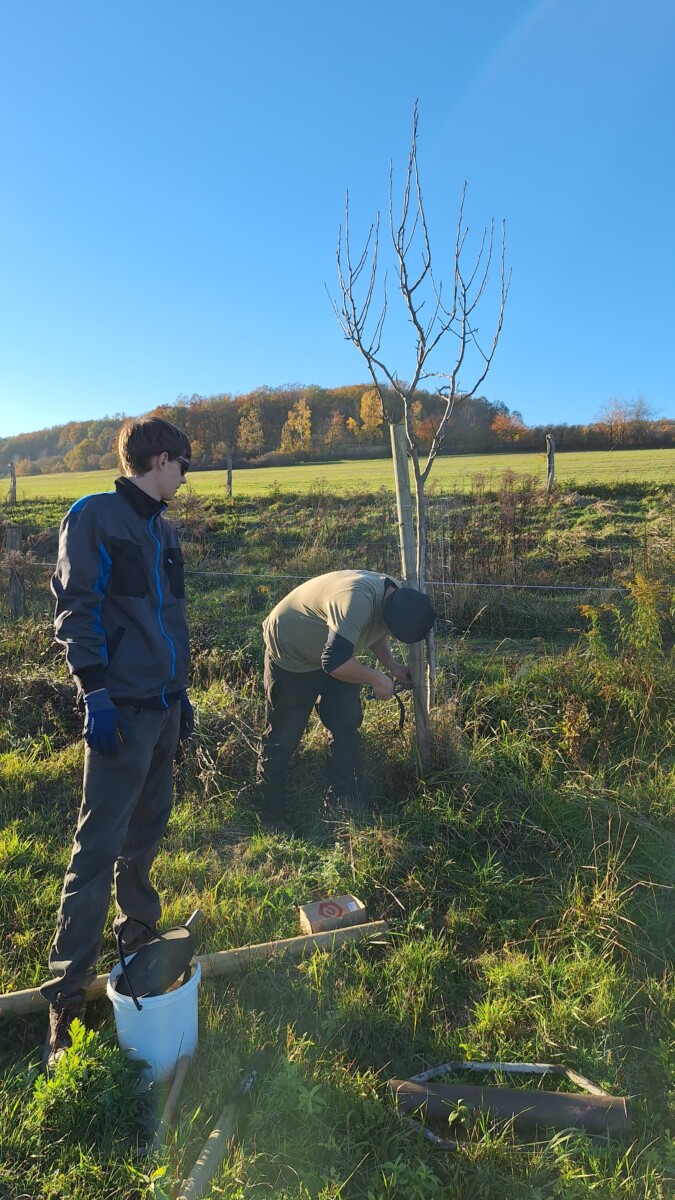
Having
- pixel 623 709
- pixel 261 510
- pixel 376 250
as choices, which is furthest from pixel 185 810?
pixel 261 510

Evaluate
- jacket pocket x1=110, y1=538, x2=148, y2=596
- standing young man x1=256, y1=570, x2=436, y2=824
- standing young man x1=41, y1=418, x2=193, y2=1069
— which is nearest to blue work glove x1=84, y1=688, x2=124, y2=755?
standing young man x1=41, y1=418, x2=193, y2=1069

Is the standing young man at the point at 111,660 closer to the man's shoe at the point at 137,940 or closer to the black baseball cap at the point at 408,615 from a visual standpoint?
the man's shoe at the point at 137,940

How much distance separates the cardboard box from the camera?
312 cm

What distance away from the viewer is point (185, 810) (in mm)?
4191

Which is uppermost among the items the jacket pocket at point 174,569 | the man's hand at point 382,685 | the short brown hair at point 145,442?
the short brown hair at point 145,442

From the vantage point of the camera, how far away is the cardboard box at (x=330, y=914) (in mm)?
3121

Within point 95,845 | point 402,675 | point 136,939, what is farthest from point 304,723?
point 95,845

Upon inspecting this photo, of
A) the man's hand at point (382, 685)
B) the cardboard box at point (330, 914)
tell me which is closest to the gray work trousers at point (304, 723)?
the man's hand at point (382, 685)

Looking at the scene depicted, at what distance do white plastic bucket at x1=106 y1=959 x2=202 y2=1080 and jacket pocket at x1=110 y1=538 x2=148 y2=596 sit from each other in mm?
1321

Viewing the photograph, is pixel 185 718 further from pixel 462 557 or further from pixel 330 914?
pixel 462 557

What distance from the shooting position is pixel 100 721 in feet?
7.75

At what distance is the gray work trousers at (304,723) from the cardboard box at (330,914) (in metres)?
0.83

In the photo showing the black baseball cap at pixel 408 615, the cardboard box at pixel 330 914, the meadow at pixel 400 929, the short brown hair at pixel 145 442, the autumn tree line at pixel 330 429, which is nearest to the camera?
the meadow at pixel 400 929

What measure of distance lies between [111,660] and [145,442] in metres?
0.80
